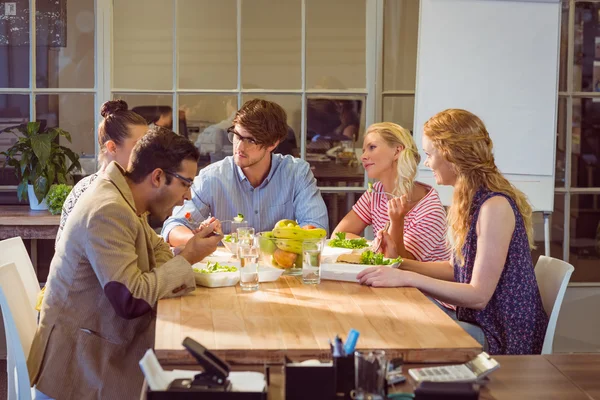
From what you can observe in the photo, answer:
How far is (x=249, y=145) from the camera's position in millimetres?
3506

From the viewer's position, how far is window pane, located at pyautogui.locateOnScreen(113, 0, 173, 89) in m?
4.57

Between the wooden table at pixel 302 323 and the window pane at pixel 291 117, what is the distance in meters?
2.17

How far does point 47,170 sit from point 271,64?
1.34 m

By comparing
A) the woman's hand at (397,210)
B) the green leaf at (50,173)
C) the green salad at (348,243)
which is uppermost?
the green leaf at (50,173)

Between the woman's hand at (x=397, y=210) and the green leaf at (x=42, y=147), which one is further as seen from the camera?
the green leaf at (x=42, y=147)

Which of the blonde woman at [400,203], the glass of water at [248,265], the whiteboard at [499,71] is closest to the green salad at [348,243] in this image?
the blonde woman at [400,203]

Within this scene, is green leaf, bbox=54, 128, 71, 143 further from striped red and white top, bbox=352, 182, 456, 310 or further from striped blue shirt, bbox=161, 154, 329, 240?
striped red and white top, bbox=352, 182, 456, 310

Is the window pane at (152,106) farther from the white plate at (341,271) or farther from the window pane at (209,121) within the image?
the white plate at (341,271)

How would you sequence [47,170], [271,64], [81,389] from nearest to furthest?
1. [81,389]
2. [47,170]
3. [271,64]

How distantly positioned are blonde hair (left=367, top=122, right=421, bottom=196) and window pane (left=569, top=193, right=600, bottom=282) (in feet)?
5.39

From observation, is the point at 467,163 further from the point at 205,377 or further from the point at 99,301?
the point at 205,377

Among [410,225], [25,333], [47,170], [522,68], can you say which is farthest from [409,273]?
[47,170]

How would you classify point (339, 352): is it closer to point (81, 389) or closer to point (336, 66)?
point (81, 389)

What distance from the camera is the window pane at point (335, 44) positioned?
463cm
